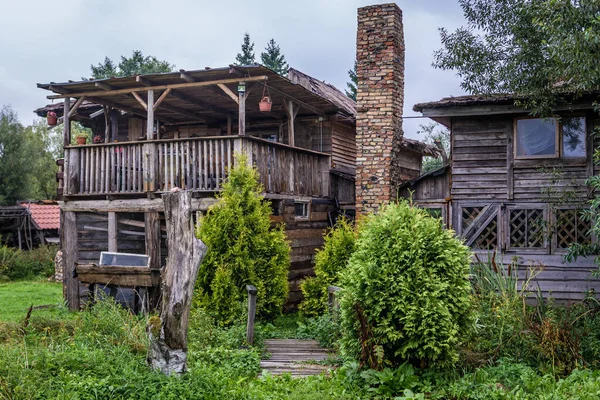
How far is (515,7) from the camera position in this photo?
12.2m

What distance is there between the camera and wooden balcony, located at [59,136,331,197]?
14.6 metres

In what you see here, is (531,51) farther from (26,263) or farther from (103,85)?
(26,263)

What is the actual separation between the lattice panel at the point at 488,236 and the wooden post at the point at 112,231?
8.38 meters

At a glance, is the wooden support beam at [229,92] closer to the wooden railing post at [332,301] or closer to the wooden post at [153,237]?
the wooden post at [153,237]

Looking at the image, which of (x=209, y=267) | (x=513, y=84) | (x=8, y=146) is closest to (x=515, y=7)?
(x=513, y=84)

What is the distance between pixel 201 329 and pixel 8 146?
27.7m

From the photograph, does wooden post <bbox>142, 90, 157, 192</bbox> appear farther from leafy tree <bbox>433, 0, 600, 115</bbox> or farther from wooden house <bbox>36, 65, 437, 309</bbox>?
leafy tree <bbox>433, 0, 600, 115</bbox>

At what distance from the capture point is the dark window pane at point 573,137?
13.3 metres

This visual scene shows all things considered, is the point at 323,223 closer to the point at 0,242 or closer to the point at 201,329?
the point at 201,329

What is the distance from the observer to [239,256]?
486 inches

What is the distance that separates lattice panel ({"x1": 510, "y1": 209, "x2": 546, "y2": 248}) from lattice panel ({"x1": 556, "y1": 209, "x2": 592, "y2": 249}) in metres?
0.34

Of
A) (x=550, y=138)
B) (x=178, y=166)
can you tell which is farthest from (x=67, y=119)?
(x=550, y=138)

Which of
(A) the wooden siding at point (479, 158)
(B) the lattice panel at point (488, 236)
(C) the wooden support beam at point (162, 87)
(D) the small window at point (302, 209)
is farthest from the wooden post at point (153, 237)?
(B) the lattice panel at point (488, 236)

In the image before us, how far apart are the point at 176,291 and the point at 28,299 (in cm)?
1197
